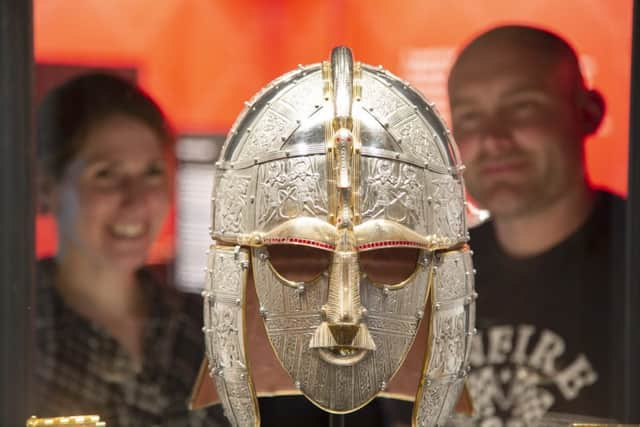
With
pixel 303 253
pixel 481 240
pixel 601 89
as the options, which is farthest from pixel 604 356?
pixel 303 253

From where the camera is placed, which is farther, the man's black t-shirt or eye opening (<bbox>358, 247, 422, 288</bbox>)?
the man's black t-shirt

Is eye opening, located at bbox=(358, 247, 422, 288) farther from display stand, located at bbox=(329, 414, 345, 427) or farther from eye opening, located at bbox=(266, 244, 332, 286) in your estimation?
display stand, located at bbox=(329, 414, 345, 427)

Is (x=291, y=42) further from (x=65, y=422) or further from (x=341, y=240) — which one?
(x=65, y=422)

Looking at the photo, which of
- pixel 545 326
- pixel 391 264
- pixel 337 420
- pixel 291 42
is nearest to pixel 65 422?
pixel 337 420

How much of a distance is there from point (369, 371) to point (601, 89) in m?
1.39

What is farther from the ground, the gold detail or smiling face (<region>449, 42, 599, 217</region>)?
smiling face (<region>449, 42, 599, 217</region>)

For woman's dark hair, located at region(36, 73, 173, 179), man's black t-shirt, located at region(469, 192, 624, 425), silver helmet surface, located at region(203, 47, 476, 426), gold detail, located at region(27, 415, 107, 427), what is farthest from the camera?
man's black t-shirt, located at region(469, 192, 624, 425)

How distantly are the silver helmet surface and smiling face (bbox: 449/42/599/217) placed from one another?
2.25ft

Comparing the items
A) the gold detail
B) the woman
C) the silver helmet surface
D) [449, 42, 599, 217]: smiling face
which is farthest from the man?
the gold detail

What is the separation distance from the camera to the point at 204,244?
3.43m

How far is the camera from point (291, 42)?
344cm

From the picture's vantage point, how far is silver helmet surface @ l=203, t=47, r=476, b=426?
98.9 inches

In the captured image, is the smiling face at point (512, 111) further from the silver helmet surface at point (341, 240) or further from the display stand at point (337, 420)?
the display stand at point (337, 420)

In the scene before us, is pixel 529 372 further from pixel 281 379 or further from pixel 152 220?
pixel 152 220
